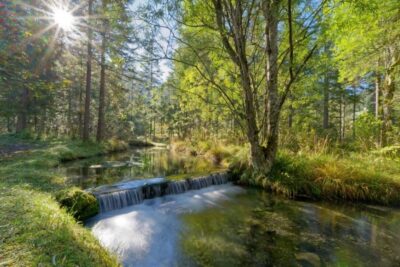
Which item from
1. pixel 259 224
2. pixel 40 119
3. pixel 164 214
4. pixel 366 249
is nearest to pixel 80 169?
pixel 164 214

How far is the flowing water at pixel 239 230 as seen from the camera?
327cm

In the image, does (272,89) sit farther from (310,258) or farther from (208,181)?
(310,258)

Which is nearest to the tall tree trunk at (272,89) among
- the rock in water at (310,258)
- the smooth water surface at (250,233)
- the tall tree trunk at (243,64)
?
the tall tree trunk at (243,64)

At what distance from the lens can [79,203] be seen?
4398mm

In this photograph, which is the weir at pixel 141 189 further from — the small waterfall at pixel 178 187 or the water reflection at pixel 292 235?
the water reflection at pixel 292 235

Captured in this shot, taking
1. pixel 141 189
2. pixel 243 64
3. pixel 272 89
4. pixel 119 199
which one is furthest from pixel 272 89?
pixel 119 199

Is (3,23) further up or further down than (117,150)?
further up

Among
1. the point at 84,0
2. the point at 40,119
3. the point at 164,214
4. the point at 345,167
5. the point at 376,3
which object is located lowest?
the point at 164,214

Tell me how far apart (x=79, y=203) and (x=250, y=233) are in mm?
3410

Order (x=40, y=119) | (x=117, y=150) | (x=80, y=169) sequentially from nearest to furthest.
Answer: (x=80, y=169) < (x=117, y=150) < (x=40, y=119)

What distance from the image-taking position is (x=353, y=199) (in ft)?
18.2

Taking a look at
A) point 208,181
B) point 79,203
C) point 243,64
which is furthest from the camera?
point 208,181

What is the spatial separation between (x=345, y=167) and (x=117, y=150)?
13.4 metres

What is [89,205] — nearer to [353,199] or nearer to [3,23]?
[3,23]
